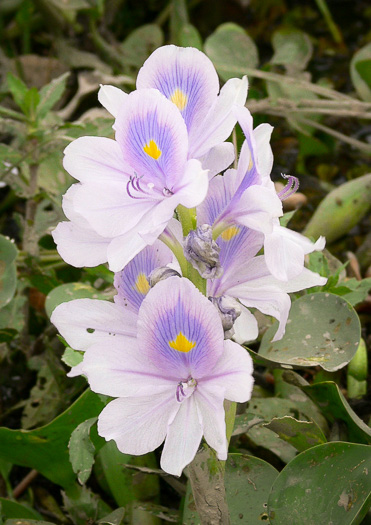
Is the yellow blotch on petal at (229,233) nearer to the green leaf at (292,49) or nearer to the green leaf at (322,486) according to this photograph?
the green leaf at (322,486)

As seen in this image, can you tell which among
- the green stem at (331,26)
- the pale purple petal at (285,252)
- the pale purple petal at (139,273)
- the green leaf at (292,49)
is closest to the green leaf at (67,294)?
the pale purple petal at (139,273)

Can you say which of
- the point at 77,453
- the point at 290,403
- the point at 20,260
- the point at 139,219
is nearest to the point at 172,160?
the point at 139,219

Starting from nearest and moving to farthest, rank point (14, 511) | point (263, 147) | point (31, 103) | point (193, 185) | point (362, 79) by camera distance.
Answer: point (193, 185), point (263, 147), point (14, 511), point (31, 103), point (362, 79)

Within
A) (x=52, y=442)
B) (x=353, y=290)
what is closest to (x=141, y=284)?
(x=52, y=442)

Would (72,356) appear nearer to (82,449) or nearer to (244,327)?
(82,449)

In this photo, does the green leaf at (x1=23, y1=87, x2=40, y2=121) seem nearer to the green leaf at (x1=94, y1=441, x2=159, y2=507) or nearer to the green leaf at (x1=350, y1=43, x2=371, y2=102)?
the green leaf at (x1=94, y1=441, x2=159, y2=507)

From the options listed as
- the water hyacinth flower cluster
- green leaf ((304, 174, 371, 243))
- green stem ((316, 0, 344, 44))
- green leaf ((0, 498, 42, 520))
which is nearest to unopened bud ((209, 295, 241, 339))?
the water hyacinth flower cluster

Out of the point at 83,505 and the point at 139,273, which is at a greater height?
the point at 139,273

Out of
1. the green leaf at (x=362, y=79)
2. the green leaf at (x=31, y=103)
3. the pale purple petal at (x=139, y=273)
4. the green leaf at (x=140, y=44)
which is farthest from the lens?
the green leaf at (x=140, y=44)
